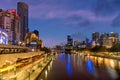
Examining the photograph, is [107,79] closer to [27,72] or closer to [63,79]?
[63,79]

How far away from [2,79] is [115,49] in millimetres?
154474

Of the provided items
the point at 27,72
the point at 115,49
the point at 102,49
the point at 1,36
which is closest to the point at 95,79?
the point at 27,72

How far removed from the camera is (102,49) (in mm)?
185125

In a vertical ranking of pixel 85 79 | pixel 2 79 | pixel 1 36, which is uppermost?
pixel 1 36

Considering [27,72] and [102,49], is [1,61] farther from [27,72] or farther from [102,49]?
[102,49]

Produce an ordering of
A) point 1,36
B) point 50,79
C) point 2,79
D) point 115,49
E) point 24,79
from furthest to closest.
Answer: point 115,49 → point 1,36 → point 50,79 → point 24,79 → point 2,79

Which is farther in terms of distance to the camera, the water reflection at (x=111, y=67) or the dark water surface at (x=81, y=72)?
the water reflection at (x=111, y=67)

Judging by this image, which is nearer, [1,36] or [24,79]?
[24,79]

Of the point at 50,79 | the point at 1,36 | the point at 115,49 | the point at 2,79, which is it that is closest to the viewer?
the point at 2,79

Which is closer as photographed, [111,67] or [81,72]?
[81,72]

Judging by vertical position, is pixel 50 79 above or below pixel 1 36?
below

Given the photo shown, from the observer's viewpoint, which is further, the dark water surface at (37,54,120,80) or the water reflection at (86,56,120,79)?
the water reflection at (86,56,120,79)

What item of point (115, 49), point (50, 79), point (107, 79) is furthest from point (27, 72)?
point (115, 49)

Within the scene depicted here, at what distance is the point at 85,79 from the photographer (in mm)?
28016
